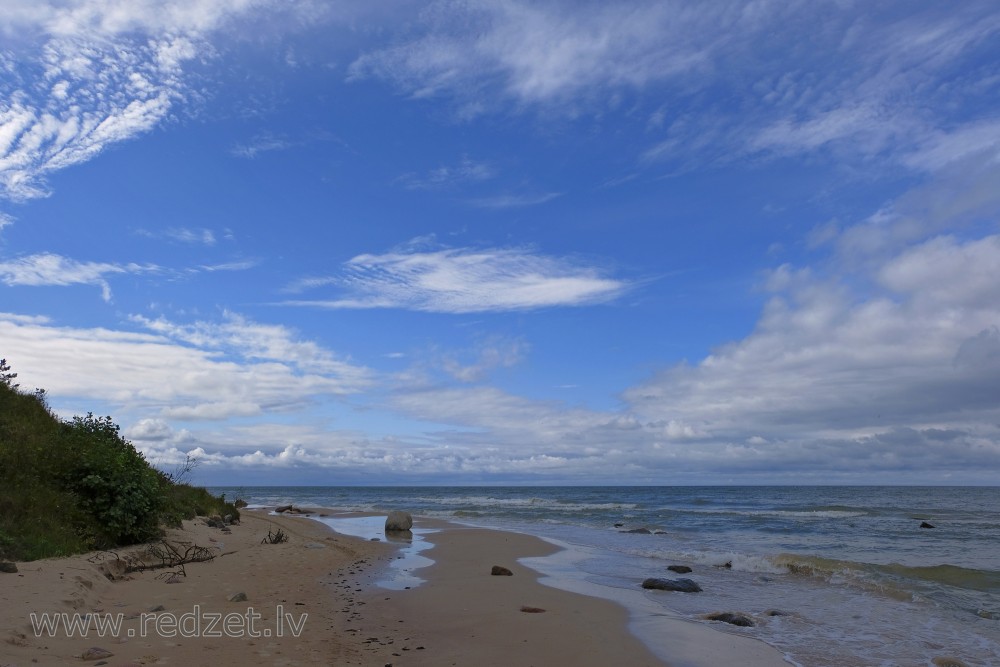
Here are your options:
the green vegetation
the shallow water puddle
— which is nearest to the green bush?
the green vegetation

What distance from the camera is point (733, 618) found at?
1082cm

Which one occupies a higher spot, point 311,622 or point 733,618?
point 311,622

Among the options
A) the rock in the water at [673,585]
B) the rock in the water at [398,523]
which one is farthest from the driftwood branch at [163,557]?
the rock in the water at [398,523]

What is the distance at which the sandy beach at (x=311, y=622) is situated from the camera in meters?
7.26

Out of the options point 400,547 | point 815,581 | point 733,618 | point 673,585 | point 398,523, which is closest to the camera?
point 733,618

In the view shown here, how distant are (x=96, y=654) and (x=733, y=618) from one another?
9.36 meters

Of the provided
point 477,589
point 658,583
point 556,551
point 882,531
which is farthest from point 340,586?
point 882,531

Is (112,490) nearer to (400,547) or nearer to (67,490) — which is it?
(67,490)

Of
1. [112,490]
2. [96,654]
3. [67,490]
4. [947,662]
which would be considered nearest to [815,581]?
[947,662]

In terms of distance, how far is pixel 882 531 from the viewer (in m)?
30.0

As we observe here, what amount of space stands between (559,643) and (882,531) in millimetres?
27813

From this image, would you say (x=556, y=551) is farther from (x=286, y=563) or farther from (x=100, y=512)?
(x=100, y=512)

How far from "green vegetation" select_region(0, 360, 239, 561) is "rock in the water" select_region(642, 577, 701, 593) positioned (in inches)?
440

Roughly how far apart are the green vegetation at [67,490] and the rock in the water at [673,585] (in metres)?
11.2
